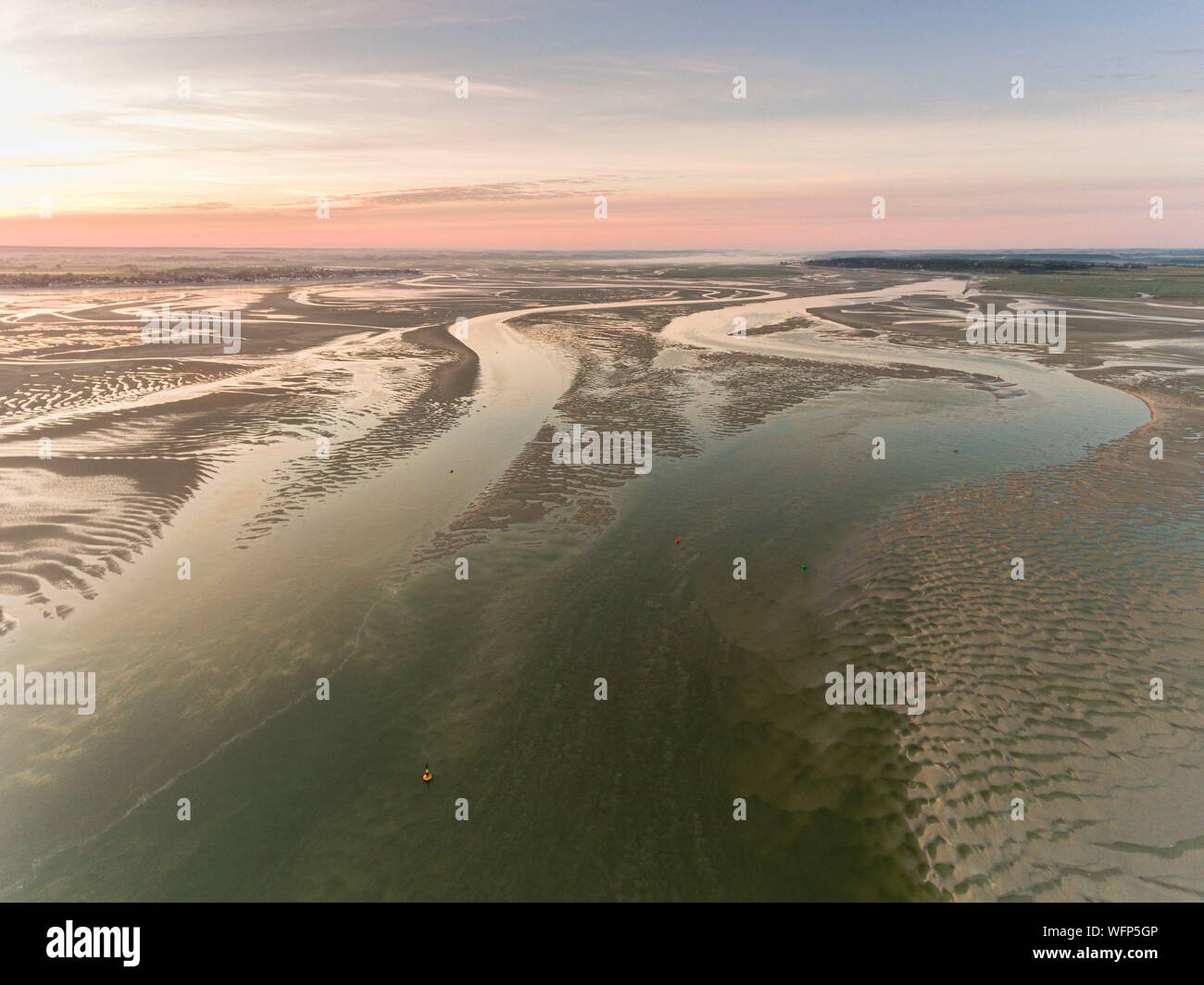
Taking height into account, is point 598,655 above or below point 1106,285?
below

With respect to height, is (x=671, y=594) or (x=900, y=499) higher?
(x=900, y=499)

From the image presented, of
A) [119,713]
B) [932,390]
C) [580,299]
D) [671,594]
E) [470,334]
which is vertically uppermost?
[580,299]

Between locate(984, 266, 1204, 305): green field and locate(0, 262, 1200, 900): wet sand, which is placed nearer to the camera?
locate(0, 262, 1200, 900): wet sand

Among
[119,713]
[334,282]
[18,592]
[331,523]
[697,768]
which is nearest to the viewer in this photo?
[697,768]

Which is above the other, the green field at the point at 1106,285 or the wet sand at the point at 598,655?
the green field at the point at 1106,285

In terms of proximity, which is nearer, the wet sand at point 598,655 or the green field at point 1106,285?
the wet sand at point 598,655

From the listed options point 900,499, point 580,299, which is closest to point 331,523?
point 900,499

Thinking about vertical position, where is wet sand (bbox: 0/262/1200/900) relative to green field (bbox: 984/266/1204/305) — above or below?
below

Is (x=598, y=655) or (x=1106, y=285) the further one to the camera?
(x=1106, y=285)

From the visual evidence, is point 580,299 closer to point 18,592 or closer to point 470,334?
point 470,334

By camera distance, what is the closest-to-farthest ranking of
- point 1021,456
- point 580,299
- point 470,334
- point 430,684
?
1. point 430,684
2. point 1021,456
3. point 470,334
4. point 580,299
